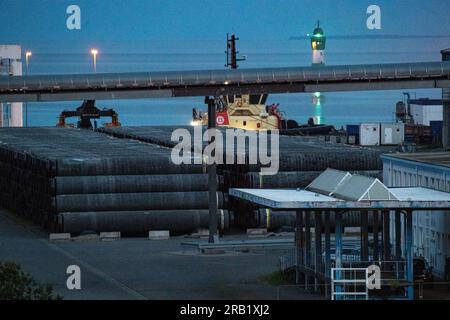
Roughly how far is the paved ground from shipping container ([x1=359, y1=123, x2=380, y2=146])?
62204mm

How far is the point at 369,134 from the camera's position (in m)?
127

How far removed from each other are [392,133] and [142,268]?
7508cm

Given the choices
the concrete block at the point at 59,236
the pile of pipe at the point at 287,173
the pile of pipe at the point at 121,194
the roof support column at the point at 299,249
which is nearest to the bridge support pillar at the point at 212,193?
the pile of pipe at the point at 121,194

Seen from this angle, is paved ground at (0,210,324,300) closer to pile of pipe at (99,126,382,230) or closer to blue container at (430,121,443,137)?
pile of pipe at (99,126,382,230)

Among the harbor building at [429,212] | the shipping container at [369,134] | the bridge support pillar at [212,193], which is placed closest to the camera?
the harbor building at [429,212]

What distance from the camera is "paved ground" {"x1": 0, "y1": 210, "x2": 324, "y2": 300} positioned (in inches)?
1816

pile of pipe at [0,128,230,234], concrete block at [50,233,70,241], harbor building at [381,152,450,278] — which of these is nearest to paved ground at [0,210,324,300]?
concrete block at [50,233,70,241]

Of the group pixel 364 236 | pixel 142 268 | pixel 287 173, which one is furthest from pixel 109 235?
pixel 364 236

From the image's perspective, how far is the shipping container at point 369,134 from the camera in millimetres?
125438

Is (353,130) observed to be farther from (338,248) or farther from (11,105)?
(338,248)

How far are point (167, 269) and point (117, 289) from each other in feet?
18.1

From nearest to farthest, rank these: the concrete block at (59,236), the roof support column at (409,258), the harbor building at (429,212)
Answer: the roof support column at (409,258), the harbor building at (429,212), the concrete block at (59,236)

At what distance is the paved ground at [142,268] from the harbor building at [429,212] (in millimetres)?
4558

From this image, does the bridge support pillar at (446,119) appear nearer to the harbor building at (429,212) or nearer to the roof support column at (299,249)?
the harbor building at (429,212)
